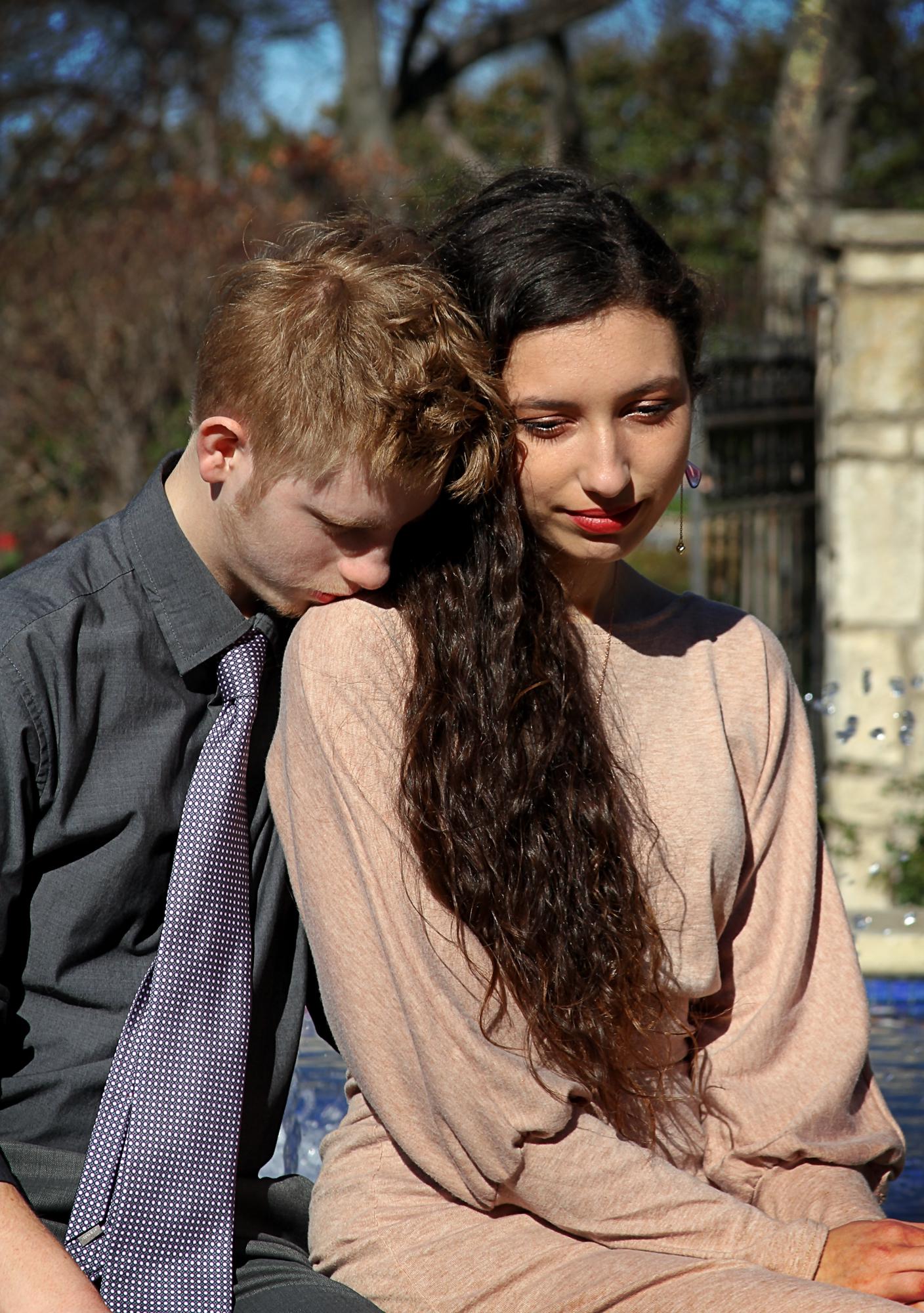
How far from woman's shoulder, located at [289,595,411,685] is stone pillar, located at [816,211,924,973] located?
4.17 meters

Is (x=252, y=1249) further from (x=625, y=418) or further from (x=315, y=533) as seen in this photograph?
(x=625, y=418)

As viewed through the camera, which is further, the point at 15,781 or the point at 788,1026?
the point at 788,1026

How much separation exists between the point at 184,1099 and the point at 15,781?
42 centimetres

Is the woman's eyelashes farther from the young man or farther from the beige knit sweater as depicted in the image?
the beige knit sweater

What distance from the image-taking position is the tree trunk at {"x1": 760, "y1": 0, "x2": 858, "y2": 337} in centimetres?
1023

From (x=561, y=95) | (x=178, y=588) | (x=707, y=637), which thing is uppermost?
(x=561, y=95)

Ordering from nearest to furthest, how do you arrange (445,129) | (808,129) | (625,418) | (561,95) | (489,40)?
(625,418) → (808,129) → (489,40) → (561,95) → (445,129)

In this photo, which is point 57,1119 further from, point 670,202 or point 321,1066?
point 670,202

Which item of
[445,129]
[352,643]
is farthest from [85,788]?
[445,129]

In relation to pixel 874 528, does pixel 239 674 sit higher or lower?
higher

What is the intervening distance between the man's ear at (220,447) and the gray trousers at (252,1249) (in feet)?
2.73

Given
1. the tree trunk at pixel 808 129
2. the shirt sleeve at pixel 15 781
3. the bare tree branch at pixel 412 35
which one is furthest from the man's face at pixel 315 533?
the bare tree branch at pixel 412 35

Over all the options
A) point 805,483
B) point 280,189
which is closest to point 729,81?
point 280,189

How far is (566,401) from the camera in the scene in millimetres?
1854
